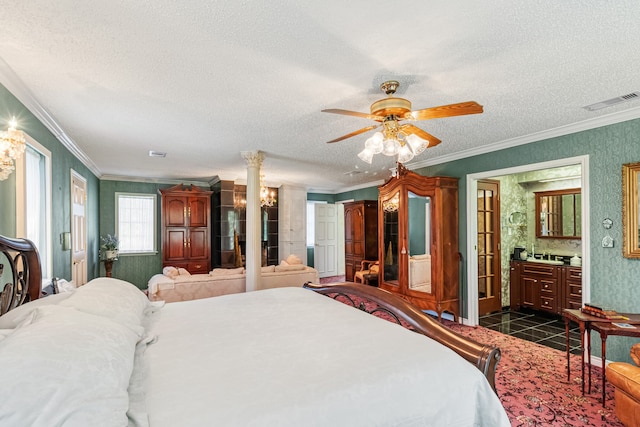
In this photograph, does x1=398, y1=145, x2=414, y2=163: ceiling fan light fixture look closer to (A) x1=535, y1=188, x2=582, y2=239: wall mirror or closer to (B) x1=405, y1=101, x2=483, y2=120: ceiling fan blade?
(B) x1=405, y1=101, x2=483, y2=120: ceiling fan blade

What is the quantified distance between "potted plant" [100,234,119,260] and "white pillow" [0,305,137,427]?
230 inches

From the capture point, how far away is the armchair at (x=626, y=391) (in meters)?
2.05

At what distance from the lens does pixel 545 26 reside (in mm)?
1638

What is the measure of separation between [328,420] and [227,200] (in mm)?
6102

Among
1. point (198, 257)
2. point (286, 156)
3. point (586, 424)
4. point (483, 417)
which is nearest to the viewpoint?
point (483, 417)

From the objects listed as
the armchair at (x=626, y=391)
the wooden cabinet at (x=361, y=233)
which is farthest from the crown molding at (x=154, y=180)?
the armchair at (x=626, y=391)

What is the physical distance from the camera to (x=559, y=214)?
5.00 metres

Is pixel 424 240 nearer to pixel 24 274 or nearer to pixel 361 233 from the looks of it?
pixel 361 233

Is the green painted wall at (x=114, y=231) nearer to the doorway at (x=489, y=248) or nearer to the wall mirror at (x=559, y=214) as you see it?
the doorway at (x=489, y=248)

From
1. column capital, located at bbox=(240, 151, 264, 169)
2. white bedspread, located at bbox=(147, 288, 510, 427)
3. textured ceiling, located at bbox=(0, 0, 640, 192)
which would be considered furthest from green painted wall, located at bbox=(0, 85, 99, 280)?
column capital, located at bbox=(240, 151, 264, 169)

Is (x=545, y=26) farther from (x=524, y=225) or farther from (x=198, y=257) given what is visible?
(x=198, y=257)

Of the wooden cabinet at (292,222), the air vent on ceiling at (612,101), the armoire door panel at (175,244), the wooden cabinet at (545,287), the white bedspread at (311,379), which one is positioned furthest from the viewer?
the wooden cabinet at (292,222)

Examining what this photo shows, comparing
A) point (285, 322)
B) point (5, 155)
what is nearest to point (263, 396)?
point (285, 322)

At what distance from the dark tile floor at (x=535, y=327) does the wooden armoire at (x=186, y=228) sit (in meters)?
5.33
